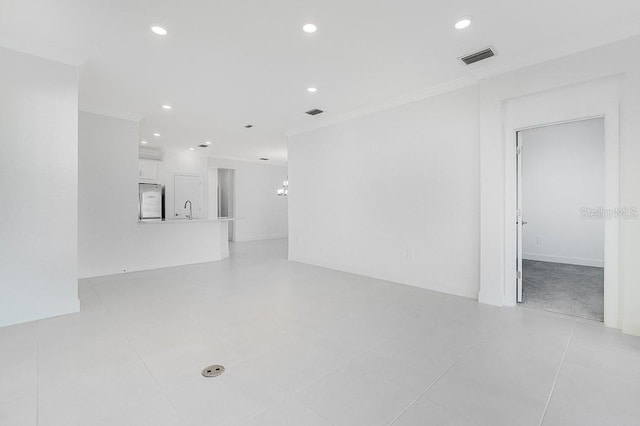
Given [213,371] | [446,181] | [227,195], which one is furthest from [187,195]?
[213,371]

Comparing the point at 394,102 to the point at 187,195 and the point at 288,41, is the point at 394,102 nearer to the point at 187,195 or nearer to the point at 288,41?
the point at 288,41

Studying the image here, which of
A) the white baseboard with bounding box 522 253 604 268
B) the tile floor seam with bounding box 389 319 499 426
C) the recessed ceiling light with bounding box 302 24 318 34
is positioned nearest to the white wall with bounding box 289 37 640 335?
the tile floor seam with bounding box 389 319 499 426

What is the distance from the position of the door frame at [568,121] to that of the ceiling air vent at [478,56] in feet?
2.04

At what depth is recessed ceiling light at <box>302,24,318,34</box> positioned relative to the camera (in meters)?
2.67

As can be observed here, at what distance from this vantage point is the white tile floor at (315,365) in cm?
163

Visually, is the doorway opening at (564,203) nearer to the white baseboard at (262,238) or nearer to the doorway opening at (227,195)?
the white baseboard at (262,238)

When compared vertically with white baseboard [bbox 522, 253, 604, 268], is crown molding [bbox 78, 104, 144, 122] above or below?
above

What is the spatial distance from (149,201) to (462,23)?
781cm

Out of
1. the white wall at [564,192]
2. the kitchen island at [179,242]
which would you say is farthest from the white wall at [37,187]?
the white wall at [564,192]

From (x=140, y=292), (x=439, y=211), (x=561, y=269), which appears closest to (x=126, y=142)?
(x=140, y=292)

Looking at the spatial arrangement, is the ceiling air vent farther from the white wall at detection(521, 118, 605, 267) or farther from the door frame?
the white wall at detection(521, 118, 605, 267)

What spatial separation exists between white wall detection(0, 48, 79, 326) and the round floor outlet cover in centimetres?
233

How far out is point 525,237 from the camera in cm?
651

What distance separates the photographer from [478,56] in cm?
316
